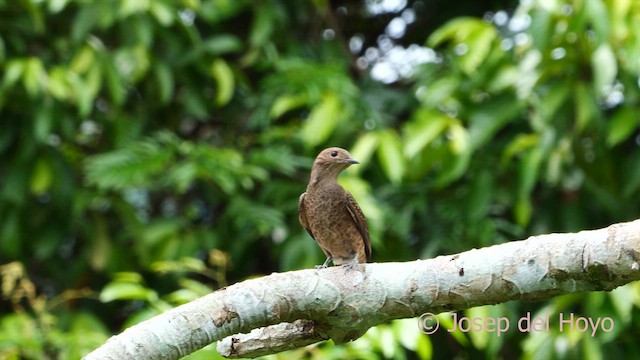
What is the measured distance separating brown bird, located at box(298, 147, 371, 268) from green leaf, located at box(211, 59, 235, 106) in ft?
5.66

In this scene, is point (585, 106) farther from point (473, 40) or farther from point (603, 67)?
point (473, 40)

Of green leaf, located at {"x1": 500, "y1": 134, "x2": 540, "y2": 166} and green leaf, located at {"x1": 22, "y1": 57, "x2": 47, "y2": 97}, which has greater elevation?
green leaf, located at {"x1": 22, "y1": 57, "x2": 47, "y2": 97}

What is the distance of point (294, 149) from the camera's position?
5332mm

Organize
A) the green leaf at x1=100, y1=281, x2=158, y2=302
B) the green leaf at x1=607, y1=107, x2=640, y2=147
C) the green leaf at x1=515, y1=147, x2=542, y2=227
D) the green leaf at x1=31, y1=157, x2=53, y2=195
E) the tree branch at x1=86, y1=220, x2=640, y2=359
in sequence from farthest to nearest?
the green leaf at x1=31, y1=157, x2=53, y2=195 → the green leaf at x1=515, y1=147, x2=542, y2=227 → the green leaf at x1=607, y1=107, x2=640, y2=147 → the green leaf at x1=100, y1=281, x2=158, y2=302 → the tree branch at x1=86, y1=220, x2=640, y2=359

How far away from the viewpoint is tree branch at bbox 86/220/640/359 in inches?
102

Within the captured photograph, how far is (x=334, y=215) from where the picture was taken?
142 inches

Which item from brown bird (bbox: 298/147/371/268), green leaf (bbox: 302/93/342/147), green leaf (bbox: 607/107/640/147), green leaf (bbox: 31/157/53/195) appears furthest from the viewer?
green leaf (bbox: 31/157/53/195)

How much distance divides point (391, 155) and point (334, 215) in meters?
1.21

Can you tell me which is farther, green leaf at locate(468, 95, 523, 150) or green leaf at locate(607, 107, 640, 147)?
green leaf at locate(468, 95, 523, 150)

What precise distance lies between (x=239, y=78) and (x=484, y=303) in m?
3.18

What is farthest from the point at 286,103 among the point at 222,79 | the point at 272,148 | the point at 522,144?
→ the point at 522,144

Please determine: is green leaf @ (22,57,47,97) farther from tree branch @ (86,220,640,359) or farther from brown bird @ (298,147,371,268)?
Result: tree branch @ (86,220,640,359)

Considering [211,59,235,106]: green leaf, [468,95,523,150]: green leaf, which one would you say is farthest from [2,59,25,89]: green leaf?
[468,95,523,150]: green leaf

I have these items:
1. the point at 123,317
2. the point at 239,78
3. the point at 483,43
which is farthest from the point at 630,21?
the point at 123,317
